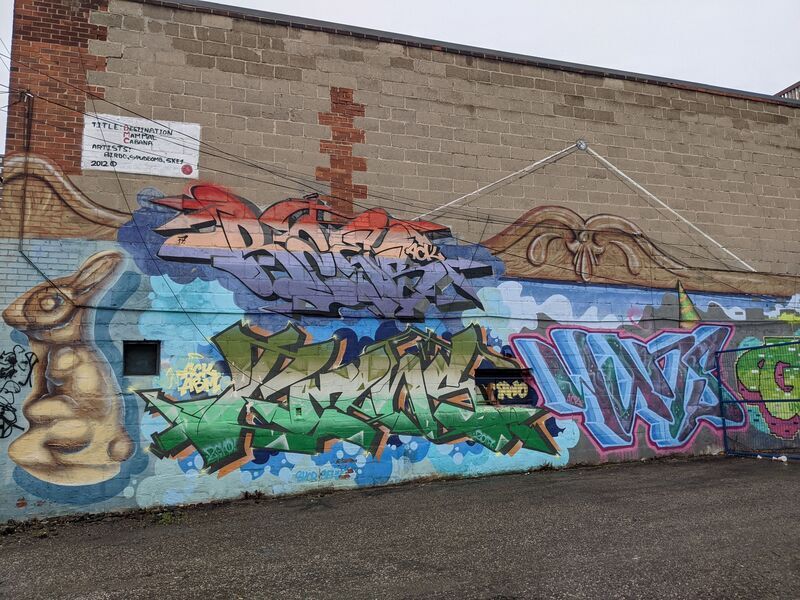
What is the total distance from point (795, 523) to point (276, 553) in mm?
4820

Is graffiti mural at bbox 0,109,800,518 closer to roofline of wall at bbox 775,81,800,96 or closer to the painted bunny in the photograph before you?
the painted bunny

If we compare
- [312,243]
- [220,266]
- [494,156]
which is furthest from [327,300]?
[494,156]

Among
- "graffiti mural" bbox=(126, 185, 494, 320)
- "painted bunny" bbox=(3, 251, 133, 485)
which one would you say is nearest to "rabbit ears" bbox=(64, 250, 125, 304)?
"painted bunny" bbox=(3, 251, 133, 485)

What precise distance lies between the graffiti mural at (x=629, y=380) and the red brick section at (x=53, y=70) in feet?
20.5

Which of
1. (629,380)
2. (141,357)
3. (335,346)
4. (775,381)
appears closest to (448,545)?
(335,346)

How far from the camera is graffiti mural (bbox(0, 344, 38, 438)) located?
7379 mm

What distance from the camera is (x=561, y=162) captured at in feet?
33.1

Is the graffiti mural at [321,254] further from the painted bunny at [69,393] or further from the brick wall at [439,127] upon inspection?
the painted bunny at [69,393]

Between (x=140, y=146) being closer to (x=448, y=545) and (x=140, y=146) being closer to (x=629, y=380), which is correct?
(x=448, y=545)

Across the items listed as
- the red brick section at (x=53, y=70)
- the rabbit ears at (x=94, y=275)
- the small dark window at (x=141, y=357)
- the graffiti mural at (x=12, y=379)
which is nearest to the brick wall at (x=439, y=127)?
the red brick section at (x=53, y=70)

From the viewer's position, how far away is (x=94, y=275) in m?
7.85

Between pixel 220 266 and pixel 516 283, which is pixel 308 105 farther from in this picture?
pixel 516 283

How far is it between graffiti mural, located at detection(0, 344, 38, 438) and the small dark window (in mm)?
936

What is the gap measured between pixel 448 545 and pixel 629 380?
5.13m
